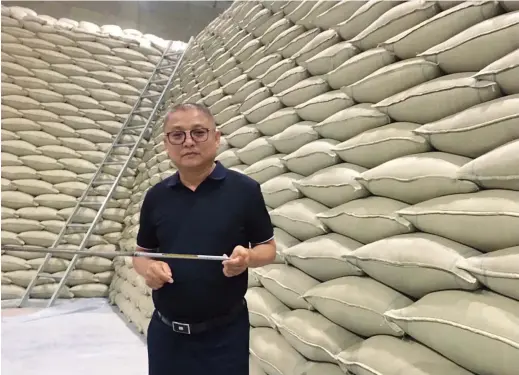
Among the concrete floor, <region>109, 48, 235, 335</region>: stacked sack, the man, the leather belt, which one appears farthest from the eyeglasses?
the concrete floor

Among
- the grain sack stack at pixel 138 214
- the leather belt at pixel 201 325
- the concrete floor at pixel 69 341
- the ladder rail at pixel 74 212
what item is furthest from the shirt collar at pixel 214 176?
the ladder rail at pixel 74 212

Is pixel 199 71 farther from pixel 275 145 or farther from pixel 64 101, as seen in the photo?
pixel 275 145

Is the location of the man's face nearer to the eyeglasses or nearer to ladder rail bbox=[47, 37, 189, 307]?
the eyeglasses

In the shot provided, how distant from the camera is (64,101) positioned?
340 centimetres

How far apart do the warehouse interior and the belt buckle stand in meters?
0.19

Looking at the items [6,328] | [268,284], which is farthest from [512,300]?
[6,328]

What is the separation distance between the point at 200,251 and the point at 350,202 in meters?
0.46

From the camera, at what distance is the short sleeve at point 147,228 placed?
1.06 metres

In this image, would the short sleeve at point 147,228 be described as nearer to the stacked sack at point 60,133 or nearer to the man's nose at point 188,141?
the man's nose at point 188,141

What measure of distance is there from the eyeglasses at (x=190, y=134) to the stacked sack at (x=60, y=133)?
2424 mm

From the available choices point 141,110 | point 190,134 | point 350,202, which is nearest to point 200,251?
point 190,134

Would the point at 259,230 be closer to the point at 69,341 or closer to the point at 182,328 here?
the point at 182,328

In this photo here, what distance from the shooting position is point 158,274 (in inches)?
37.5

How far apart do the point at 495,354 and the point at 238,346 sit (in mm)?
496
